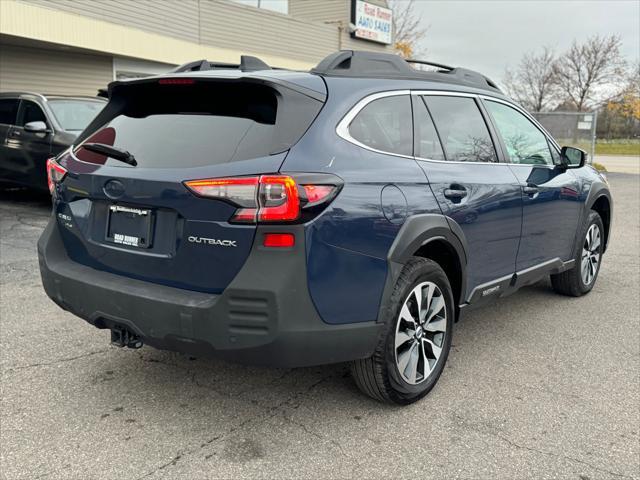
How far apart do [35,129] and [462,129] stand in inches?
273

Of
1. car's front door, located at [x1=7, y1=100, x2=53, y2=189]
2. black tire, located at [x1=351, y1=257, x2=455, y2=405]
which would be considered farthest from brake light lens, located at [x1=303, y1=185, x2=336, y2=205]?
car's front door, located at [x1=7, y1=100, x2=53, y2=189]

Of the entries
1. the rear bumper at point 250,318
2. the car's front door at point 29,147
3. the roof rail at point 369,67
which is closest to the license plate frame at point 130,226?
the rear bumper at point 250,318

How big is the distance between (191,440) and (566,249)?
11.4 ft

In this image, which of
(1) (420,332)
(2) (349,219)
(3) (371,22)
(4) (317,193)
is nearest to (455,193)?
(1) (420,332)

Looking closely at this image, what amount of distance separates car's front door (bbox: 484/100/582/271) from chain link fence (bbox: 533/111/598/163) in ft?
53.4

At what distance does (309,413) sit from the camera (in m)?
3.12

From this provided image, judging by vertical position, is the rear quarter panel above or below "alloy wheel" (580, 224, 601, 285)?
above

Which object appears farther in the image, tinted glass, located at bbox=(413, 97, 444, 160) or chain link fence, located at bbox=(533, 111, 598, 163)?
chain link fence, located at bbox=(533, 111, 598, 163)

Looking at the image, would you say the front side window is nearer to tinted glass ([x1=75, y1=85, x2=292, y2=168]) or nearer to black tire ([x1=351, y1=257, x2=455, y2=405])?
black tire ([x1=351, y1=257, x2=455, y2=405])

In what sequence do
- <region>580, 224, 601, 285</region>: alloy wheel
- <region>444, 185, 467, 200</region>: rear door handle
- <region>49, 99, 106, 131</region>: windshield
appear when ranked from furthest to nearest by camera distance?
<region>49, 99, 106, 131</region>: windshield < <region>580, 224, 601, 285</region>: alloy wheel < <region>444, 185, 467, 200</region>: rear door handle

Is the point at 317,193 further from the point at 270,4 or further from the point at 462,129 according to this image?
the point at 270,4

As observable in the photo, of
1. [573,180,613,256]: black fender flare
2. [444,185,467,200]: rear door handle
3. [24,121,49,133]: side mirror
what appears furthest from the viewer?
[24,121,49,133]: side mirror

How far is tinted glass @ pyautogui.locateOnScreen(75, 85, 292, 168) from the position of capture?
8.84 ft

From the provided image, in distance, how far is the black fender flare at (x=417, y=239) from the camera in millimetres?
2887
